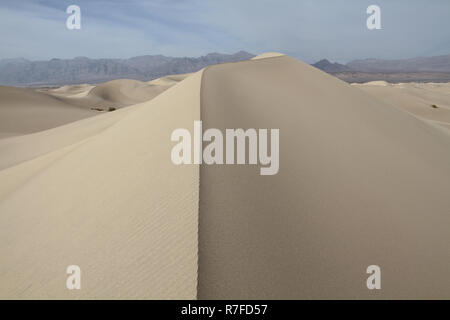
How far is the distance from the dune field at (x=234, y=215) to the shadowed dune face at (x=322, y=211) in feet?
0.05

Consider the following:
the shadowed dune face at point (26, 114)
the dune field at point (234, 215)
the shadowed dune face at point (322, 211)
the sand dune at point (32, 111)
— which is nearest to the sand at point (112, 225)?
the dune field at point (234, 215)

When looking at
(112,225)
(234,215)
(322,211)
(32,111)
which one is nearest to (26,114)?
(32,111)

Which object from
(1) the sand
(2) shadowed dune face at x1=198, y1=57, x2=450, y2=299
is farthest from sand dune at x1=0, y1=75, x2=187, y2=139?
(2) shadowed dune face at x1=198, y1=57, x2=450, y2=299

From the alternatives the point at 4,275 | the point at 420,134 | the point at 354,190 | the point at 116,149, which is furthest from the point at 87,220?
the point at 420,134

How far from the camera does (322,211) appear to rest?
3.25m

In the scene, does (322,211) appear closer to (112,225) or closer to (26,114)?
(112,225)

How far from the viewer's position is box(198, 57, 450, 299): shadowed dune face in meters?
2.44

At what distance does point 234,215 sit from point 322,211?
1079mm

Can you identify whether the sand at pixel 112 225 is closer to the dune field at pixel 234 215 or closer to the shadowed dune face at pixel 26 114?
the dune field at pixel 234 215

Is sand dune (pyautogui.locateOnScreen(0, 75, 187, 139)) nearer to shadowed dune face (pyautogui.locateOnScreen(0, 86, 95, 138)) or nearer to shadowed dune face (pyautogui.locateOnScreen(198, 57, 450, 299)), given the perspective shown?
shadowed dune face (pyautogui.locateOnScreen(0, 86, 95, 138))

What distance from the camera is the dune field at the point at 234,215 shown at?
240 centimetres

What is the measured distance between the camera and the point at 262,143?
163 inches
